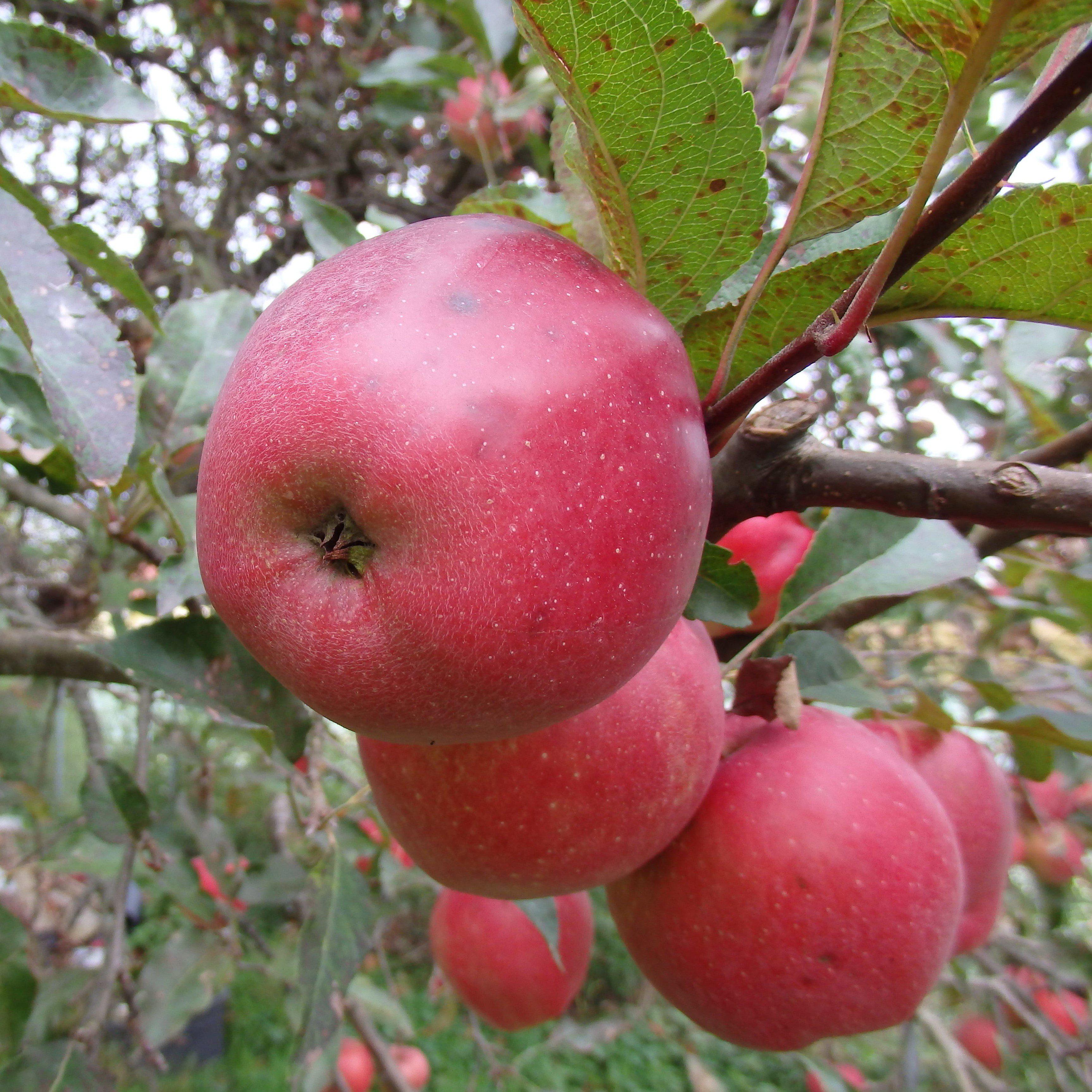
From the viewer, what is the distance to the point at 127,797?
1.08m

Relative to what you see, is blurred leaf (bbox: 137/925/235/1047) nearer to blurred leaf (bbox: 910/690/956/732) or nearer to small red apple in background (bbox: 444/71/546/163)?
blurred leaf (bbox: 910/690/956/732)

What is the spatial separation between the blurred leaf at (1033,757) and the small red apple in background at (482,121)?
1503 millimetres

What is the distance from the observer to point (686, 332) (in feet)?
1.73

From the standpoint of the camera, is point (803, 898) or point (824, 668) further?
point (824, 668)

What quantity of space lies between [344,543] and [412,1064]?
8.12 feet

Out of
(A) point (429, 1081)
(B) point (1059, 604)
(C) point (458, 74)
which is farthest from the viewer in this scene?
(A) point (429, 1081)

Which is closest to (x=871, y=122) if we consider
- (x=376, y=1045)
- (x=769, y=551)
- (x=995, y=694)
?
(x=769, y=551)

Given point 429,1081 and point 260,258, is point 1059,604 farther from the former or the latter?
point 429,1081

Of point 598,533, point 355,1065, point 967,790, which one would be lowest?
point 355,1065

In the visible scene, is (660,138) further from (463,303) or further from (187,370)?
(187,370)

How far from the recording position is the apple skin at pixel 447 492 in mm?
349

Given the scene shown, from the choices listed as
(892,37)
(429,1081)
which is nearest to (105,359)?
(892,37)

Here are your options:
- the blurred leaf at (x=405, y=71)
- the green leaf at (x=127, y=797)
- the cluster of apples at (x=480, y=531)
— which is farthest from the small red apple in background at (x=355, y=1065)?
the blurred leaf at (x=405, y=71)

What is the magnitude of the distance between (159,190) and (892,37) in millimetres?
2481
